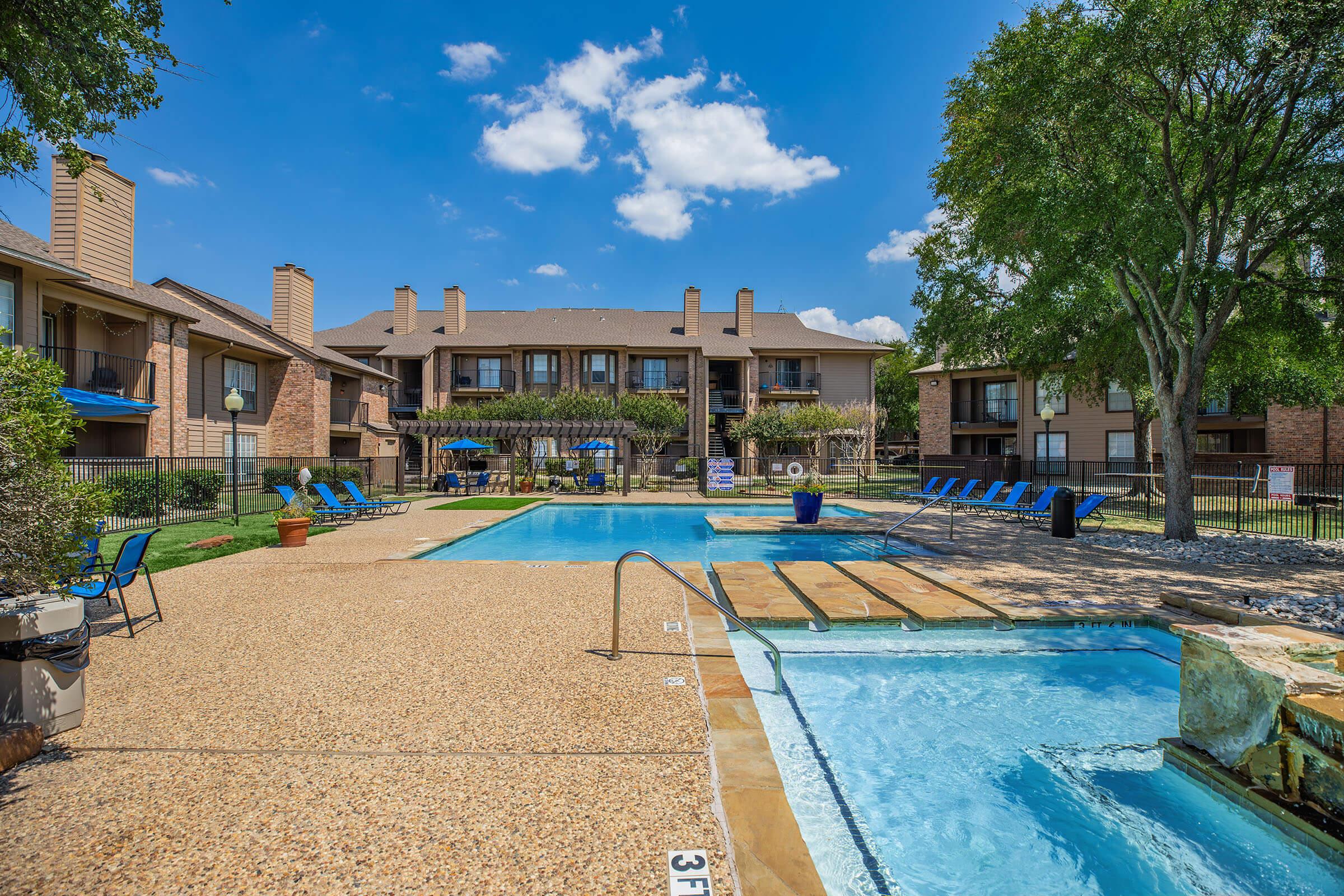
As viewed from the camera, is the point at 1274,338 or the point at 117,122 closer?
the point at 117,122

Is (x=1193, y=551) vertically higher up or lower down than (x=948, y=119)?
lower down

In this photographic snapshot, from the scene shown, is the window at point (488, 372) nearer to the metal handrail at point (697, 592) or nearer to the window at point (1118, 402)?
the window at point (1118, 402)

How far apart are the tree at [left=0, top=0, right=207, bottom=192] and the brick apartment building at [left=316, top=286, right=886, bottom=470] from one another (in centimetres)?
2822

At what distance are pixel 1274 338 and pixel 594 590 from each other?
49.1 feet

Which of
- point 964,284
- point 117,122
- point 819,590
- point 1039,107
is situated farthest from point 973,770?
point 964,284

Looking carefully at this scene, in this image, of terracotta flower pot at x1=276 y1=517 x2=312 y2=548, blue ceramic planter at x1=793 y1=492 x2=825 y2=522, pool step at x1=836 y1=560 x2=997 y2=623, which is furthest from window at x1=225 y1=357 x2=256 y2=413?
pool step at x1=836 y1=560 x2=997 y2=623

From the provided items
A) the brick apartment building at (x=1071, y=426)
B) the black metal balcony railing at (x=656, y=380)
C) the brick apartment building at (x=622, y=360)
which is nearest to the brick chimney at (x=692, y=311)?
the brick apartment building at (x=622, y=360)

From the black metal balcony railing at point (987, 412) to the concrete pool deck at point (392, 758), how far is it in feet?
89.3

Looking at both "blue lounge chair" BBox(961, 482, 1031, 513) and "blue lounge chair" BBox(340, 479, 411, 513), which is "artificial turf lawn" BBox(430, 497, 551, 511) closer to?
"blue lounge chair" BBox(340, 479, 411, 513)

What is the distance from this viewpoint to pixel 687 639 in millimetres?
5559

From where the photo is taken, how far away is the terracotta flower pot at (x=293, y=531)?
11.1 metres

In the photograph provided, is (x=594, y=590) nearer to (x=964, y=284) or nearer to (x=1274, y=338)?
(x=1274, y=338)

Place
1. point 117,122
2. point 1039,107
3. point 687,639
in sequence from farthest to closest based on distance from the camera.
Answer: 1. point 1039,107
2. point 117,122
3. point 687,639

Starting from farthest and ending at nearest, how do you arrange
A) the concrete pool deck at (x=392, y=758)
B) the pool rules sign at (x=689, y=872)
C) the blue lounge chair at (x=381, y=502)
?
the blue lounge chair at (x=381, y=502)
the concrete pool deck at (x=392, y=758)
the pool rules sign at (x=689, y=872)
